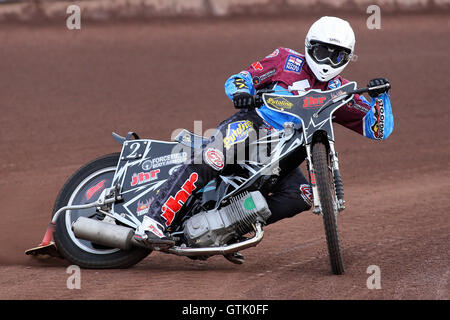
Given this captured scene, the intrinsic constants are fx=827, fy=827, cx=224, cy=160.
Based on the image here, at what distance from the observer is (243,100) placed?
631 centimetres

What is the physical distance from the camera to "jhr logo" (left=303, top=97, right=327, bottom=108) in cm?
629

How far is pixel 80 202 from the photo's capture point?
6965 millimetres

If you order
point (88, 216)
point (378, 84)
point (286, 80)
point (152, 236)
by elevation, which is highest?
point (286, 80)

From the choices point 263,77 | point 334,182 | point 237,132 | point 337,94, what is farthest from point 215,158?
point 337,94

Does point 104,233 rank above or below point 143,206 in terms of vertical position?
below

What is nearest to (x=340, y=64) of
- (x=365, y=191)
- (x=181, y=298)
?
(x=181, y=298)

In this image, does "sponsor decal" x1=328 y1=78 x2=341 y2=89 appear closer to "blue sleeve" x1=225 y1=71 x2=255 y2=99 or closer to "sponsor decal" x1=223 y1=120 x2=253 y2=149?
"blue sleeve" x1=225 y1=71 x2=255 y2=99

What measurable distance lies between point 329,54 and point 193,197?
1.58m

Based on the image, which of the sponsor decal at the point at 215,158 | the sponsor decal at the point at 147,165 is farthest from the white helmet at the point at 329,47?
the sponsor decal at the point at 147,165

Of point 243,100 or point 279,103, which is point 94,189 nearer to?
point 243,100

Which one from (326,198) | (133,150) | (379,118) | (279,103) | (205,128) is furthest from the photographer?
(205,128)

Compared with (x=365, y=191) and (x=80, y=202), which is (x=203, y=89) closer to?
(x=365, y=191)

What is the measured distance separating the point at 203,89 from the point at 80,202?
28.4ft

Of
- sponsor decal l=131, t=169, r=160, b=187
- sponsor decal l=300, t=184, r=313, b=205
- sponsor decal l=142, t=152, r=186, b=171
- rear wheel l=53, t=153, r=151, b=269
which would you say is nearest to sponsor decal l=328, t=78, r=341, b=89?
sponsor decal l=300, t=184, r=313, b=205
